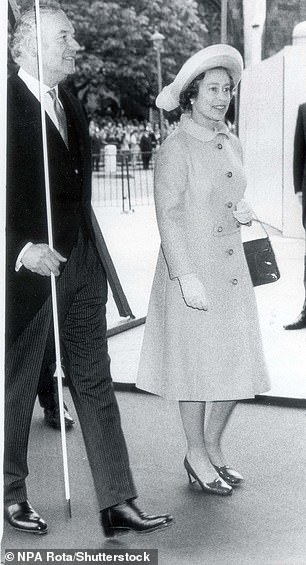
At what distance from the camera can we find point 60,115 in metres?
3.45

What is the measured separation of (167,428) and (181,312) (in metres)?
1.20

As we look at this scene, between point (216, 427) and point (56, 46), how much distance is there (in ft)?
5.10

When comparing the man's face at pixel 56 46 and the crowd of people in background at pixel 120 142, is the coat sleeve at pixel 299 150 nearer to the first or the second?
the man's face at pixel 56 46

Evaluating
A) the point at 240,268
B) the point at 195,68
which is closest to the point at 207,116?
the point at 195,68

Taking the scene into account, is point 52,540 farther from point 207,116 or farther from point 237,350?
point 207,116

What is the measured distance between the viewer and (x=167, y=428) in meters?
4.95

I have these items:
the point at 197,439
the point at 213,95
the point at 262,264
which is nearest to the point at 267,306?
the point at 262,264

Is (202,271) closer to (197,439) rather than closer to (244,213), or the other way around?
(244,213)

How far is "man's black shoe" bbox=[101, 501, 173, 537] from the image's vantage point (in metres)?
3.44

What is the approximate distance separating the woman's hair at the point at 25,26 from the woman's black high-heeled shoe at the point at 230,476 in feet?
5.59

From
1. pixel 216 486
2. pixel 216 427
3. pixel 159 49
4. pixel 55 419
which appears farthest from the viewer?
pixel 159 49

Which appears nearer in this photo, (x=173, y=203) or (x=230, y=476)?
(x=173, y=203)

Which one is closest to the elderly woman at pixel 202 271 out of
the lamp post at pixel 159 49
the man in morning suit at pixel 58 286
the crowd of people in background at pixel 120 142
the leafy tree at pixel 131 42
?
the man in morning suit at pixel 58 286

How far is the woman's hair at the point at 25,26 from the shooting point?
331cm
